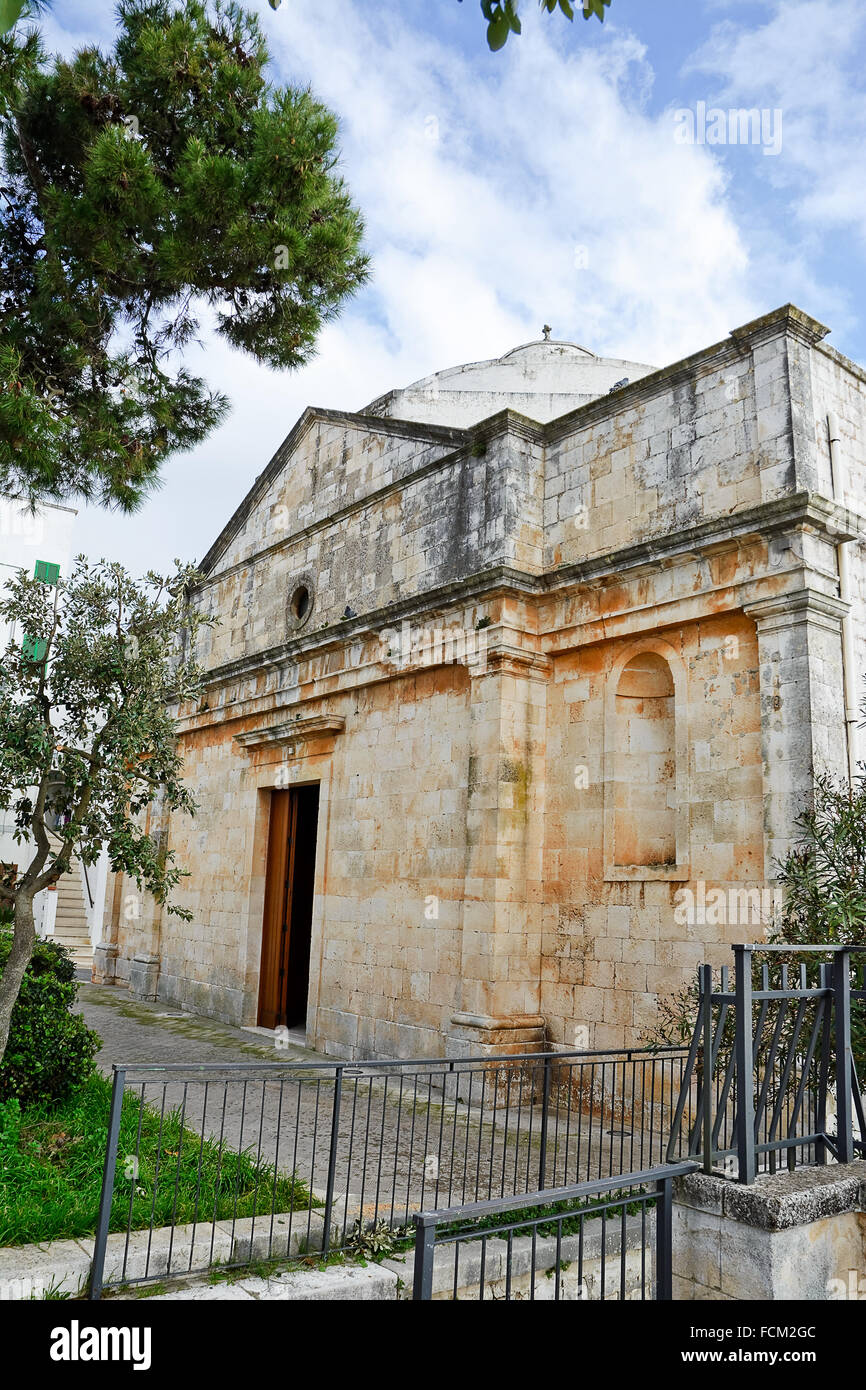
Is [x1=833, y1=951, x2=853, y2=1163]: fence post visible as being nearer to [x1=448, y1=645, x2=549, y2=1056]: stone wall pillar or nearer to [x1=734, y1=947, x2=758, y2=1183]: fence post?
[x1=734, y1=947, x2=758, y2=1183]: fence post

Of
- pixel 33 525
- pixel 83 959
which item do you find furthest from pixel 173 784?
pixel 33 525

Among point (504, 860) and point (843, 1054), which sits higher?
point (504, 860)

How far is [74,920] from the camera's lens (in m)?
23.2

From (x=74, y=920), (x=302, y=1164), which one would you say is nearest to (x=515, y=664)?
(x=302, y=1164)

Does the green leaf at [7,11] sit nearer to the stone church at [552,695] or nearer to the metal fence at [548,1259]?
the metal fence at [548,1259]

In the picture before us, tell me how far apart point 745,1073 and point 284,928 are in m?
10.1

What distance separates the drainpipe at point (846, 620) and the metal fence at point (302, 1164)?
267cm

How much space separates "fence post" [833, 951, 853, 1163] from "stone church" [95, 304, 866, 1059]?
9.22ft

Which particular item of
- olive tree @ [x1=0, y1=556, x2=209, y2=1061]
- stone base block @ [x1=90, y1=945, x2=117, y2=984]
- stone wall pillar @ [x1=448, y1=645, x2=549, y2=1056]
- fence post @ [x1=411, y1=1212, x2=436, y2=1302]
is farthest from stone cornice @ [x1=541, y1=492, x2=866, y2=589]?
stone base block @ [x1=90, y1=945, x2=117, y2=984]

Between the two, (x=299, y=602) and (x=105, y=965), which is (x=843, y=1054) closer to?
(x=299, y=602)

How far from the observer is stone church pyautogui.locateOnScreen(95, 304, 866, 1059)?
7719 millimetres

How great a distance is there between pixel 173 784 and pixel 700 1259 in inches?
185

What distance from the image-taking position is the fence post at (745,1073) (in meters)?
4.03

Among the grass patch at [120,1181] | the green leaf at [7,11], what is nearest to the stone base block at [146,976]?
the grass patch at [120,1181]
